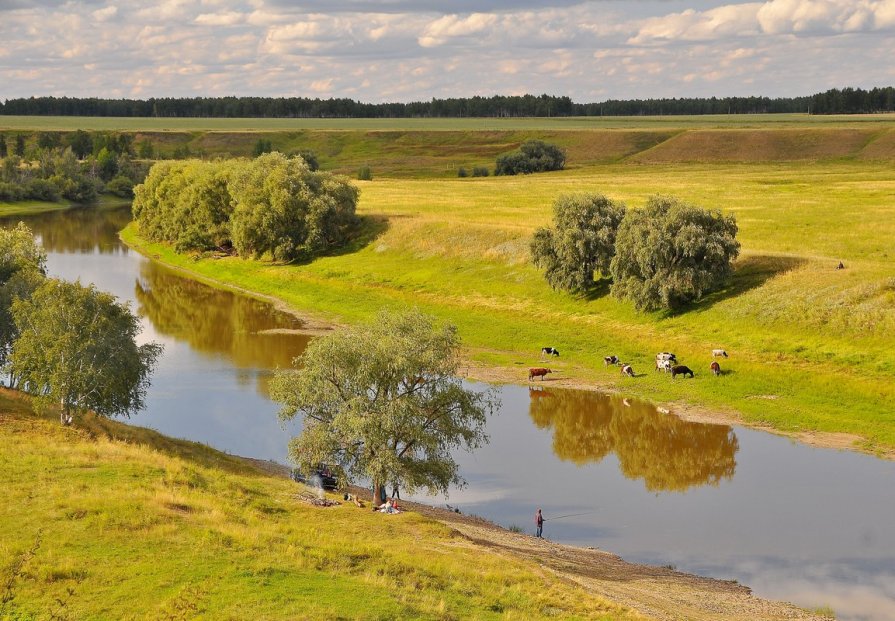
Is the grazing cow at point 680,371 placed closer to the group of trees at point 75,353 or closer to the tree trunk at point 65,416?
the group of trees at point 75,353

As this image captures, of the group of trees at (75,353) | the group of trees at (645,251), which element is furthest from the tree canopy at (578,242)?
the group of trees at (75,353)

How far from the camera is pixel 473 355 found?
64125mm

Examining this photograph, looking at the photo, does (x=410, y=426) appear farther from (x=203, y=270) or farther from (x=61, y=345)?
(x=203, y=270)

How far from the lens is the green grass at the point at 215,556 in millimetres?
22781

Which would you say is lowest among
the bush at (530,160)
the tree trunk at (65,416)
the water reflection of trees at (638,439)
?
the water reflection of trees at (638,439)

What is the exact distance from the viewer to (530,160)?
18162cm

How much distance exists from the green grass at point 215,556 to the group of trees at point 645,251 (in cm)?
3569

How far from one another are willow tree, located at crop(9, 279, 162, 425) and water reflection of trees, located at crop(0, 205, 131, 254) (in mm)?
79153

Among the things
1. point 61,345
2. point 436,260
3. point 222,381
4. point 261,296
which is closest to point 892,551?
point 61,345

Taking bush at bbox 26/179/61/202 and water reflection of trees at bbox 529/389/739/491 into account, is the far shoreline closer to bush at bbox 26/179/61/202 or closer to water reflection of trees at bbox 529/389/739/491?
water reflection of trees at bbox 529/389/739/491

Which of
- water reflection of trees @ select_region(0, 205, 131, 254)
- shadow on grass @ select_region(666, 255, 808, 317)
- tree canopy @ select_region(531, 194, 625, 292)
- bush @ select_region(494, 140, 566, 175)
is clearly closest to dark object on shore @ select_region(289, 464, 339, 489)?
shadow on grass @ select_region(666, 255, 808, 317)

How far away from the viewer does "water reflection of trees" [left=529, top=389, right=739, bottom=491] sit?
1698 inches

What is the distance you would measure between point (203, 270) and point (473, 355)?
4734 centimetres

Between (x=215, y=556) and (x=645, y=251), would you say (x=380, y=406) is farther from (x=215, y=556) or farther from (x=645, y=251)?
(x=645, y=251)
